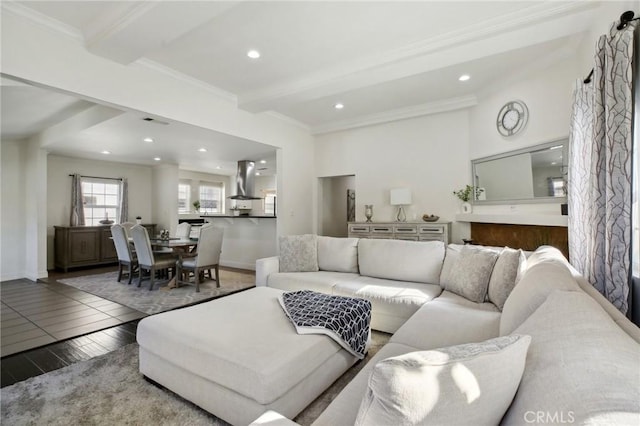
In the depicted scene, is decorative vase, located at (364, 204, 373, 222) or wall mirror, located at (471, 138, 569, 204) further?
decorative vase, located at (364, 204, 373, 222)

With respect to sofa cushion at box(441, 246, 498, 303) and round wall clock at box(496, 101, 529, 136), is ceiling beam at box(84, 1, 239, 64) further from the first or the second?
round wall clock at box(496, 101, 529, 136)

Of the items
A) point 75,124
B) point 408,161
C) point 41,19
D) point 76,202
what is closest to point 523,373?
point 41,19

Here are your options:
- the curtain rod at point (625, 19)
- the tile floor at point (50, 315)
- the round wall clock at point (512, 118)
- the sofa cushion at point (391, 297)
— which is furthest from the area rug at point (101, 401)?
the round wall clock at point (512, 118)

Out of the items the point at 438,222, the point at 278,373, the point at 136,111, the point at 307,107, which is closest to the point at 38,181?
the point at 136,111

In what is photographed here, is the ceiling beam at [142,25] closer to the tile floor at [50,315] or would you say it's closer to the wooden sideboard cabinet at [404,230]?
the tile floor at [50,315]

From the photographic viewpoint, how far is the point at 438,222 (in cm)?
470

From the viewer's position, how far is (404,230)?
16.3 feet

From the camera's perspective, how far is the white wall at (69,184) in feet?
21.0

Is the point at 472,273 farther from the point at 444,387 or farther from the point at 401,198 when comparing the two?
the point at 401,198

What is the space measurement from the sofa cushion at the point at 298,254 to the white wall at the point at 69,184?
5259mm

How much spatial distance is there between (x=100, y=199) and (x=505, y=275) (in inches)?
334

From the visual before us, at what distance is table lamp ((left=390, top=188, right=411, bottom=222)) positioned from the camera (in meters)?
5.04

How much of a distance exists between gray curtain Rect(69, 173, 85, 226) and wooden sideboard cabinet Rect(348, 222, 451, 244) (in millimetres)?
6118

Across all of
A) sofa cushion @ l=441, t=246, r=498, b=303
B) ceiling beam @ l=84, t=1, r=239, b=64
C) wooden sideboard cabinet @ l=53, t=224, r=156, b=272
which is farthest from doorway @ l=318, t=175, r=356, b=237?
wooden sideboard cabinet @ l=53, t=224, r=156, b=272
